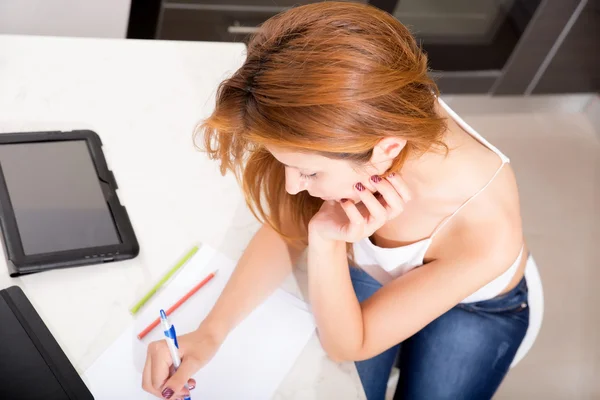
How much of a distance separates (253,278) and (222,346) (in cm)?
11

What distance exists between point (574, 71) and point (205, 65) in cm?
171

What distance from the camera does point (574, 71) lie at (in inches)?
95.3

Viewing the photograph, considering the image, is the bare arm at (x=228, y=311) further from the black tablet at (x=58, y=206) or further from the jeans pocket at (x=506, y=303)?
the jeans pocket at (x=506, y=303)

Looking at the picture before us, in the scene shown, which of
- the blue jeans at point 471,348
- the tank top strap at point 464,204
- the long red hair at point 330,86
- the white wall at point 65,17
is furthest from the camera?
the white wall at point 65,17

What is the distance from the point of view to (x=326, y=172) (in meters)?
0.86

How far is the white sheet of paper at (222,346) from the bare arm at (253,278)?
0.05 ft

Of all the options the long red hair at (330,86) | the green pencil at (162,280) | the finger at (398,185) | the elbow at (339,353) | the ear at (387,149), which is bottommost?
the green pencil at (162,280)

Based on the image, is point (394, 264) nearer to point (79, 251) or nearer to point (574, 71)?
point (79, 251)

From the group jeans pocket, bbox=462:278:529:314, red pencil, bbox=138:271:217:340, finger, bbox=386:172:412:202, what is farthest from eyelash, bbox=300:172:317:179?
jeans pocket, bbox=462:278:529:314

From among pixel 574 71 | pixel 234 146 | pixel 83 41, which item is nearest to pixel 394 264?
pixel 234 146

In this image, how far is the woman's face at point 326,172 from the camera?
833 millimetres

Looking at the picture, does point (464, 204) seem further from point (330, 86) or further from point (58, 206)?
point (58, 206)

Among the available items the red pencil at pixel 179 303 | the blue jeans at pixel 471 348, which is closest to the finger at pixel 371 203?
the red pencil at pixel 179 303

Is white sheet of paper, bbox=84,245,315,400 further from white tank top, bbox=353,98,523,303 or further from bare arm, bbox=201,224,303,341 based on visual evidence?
white tank top, bbox=353,98,523,303
